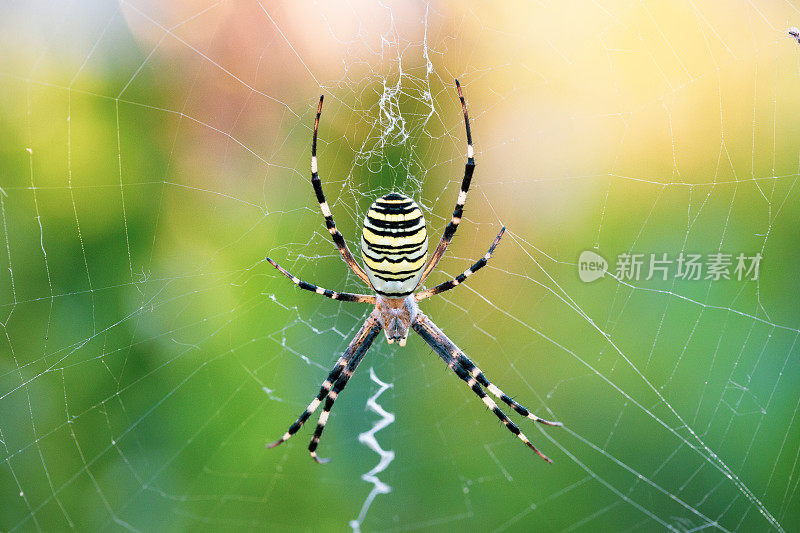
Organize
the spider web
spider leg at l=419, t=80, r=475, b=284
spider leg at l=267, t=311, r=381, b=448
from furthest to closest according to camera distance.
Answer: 1. spider leg at l=267, t=311, r=381, b=448
2. the spider web
3. spider leg at l=419, t=80, r=475, b=284

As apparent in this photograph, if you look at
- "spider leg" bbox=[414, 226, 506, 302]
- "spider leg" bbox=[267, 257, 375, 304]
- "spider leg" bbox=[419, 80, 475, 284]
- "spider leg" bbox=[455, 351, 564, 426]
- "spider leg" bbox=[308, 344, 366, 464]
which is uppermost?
"spider leg" bbox=[419, 80, 475, 284]

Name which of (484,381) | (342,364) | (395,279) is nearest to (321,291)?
(395,279)

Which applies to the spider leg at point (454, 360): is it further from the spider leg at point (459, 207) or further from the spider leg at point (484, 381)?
the spider leg at point (459, 207)

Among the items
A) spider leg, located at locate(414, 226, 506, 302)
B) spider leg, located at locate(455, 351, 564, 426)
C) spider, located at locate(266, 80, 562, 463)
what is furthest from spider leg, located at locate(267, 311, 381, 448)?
spider leg, located at locate(455, 351, 564, 426)

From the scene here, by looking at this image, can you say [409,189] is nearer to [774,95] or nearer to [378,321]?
[378,321]

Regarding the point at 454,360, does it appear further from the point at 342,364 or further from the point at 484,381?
the point at 342,364

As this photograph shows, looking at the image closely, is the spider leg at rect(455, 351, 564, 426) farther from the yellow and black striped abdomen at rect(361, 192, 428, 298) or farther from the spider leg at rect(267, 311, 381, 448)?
the yellow and black striped abdomen at rect(361, 192, 428, 298)

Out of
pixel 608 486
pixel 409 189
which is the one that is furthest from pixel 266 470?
pixel 608 486
